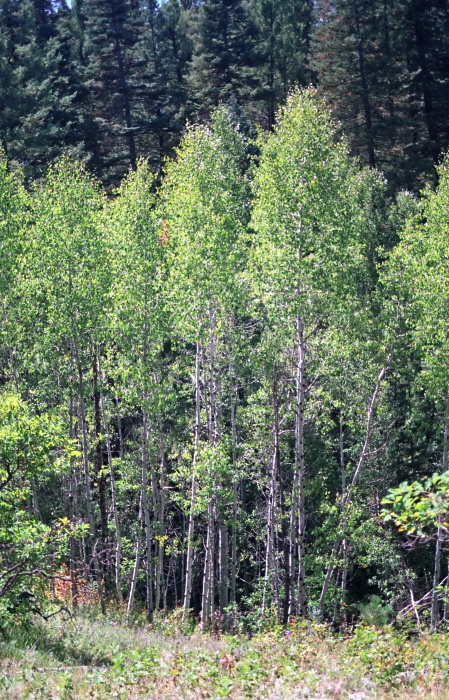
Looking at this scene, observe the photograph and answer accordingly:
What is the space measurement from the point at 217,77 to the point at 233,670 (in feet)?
133

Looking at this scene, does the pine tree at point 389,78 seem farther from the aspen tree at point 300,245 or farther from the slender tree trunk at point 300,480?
the slender tree trunk at point 300,480

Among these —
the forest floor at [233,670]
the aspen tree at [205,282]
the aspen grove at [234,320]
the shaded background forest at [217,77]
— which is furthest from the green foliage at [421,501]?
the shaded background forest at [217,77]

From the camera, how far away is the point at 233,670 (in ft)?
29.2

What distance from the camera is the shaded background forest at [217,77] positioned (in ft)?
117

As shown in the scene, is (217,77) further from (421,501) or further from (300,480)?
(421,501)

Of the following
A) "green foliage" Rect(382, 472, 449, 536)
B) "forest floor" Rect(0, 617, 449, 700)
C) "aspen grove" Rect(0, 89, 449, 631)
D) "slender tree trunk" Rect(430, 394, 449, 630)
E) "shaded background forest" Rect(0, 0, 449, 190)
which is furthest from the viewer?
"shaded background forest" Rect(0, 0, 449, 190)

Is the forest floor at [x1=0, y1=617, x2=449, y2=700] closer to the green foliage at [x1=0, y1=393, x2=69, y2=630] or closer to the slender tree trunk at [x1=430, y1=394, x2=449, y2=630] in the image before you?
the green foliage at [x1=0, y1=393, x2=69, y2=630]

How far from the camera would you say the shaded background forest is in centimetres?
3578

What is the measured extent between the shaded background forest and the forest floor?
2608cm

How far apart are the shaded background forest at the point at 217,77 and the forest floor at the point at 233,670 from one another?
26.1 metres

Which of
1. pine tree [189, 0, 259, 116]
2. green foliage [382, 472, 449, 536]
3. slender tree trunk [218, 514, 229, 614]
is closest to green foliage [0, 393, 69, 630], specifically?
green foliage [382, 472, 449, 536]

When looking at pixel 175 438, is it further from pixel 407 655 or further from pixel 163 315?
pixel 407 655

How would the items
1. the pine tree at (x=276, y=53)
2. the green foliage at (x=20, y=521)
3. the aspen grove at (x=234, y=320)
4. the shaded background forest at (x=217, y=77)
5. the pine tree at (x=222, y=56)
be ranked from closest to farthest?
A: the green foliage at (x=20, y=521), the aspen grove at (x=234, y=320), the shaded background forest at (x=217, y=77), the pine tree at (x=222, y=56), the pine tree at (x=276, y=53)

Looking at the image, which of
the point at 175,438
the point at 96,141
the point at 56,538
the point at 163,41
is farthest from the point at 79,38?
the point at 56,538
